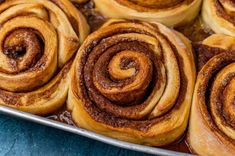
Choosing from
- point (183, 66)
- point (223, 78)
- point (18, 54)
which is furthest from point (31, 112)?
point (223, 78)

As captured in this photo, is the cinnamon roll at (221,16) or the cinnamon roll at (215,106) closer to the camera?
the cinnamon roll at (215,106)

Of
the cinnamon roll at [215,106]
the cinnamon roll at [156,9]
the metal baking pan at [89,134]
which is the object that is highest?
the cinnamon roll at [156,9]

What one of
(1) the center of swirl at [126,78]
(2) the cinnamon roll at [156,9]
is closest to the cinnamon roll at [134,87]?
(1) the center of swirl at [126,78]

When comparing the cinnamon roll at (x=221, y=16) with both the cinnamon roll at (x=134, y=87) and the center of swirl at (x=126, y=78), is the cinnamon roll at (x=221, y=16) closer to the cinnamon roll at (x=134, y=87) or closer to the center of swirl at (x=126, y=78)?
the cinnamon roll at (x=134, y=87)

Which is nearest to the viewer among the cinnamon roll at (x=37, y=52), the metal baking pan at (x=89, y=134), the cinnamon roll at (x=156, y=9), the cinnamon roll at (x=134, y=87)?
the metal baking pan at (x=89, y=134)

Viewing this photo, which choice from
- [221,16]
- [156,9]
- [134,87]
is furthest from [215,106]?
[156,9]

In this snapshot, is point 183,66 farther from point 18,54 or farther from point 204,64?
point 18,54

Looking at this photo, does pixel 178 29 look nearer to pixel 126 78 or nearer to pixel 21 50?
pixel 126 78
